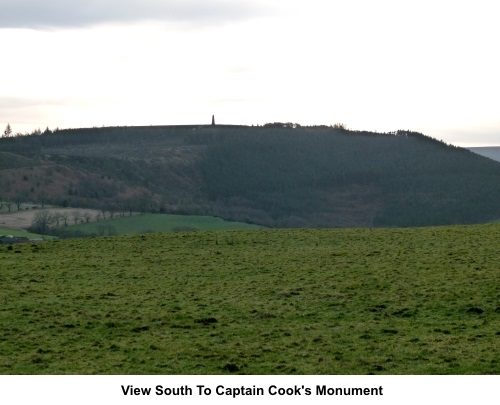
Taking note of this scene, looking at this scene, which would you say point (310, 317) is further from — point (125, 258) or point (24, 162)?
point (24, 162)

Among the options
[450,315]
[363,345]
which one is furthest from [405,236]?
[363,345]

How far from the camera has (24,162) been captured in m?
164

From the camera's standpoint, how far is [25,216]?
112688 millimetres

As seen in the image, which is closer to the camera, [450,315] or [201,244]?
[450,315]

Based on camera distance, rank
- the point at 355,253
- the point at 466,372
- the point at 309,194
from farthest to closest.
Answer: the point at 309,194, the point at 355,253, the point at 466,372

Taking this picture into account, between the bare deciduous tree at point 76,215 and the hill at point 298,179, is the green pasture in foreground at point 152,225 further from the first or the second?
the hill at point 298,179

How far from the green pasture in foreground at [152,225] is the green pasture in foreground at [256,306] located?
66.5 m

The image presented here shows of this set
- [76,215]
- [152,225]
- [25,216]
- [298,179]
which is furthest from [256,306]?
[298,179]

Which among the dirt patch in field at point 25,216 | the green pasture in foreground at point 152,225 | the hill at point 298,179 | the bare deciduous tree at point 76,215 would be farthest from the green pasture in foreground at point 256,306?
the hill at point 298,179

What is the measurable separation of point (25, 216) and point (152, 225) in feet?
62.3

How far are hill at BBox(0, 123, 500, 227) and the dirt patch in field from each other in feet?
51.7

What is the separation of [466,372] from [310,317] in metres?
5.88

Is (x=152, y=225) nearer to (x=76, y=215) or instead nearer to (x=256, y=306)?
(x=76, y=215)

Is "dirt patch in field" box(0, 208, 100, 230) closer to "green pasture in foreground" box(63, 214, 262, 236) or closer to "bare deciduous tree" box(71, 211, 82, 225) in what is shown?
"bare deciduous tree" box(71, 211, 82, 225)
